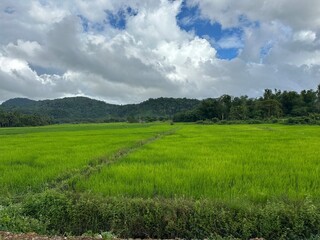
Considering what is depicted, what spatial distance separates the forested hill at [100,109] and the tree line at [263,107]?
3430 centimetres

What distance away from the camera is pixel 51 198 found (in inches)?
235

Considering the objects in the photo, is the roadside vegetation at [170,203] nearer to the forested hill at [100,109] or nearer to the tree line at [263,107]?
the tree line at [263,107]

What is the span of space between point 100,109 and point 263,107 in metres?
87.4

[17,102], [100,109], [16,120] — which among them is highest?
[17,102]

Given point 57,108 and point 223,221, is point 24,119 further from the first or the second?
point 223,221

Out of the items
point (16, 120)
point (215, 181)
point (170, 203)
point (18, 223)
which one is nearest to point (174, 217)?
point (170, 203)

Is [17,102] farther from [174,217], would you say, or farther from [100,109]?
[174,217]

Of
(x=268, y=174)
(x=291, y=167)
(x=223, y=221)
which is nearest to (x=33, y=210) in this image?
(x=223, y=221)

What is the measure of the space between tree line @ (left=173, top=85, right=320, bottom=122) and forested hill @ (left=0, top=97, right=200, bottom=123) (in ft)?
113

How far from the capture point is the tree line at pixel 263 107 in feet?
214

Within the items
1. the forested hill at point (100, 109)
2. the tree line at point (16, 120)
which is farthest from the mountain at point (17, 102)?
the tree line at point (16, 120)

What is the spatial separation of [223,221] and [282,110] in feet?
231

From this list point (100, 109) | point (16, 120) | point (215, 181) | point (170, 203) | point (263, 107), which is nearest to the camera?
point (170, 203)

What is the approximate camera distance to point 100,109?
13812cm
